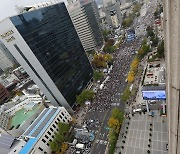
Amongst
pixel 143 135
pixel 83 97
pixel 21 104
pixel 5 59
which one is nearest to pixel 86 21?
pixel 83 97

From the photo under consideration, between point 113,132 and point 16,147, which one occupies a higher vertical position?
point 16,147

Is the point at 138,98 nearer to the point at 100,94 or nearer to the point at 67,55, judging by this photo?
the point at 100,94

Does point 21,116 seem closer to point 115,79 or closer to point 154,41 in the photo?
point 115,79

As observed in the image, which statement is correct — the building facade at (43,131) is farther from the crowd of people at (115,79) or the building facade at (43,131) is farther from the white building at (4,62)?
the white building at (4,62)

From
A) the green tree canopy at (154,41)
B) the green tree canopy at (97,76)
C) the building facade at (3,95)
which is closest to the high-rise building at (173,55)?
the green tree canopy at (97,76)

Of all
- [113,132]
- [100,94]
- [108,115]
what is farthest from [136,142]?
[100,94]

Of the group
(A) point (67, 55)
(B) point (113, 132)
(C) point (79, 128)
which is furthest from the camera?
(A) point (67, 55)
